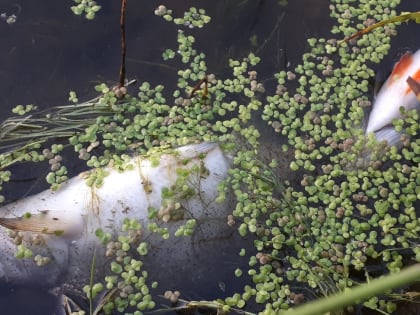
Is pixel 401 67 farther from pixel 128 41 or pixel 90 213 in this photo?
pixel 90 213

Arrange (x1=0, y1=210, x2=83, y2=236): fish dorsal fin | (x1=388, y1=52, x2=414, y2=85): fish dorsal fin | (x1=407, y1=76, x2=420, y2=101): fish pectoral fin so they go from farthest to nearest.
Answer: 1. (x1=388, y1=52, x2=414, y2=85): fish dorsal fin
2. (x1=407, y1=76, x2=420, y2=101): fish pectoral fin
3. (x1=0, y1=210, x2=83, y2=236): fish dorsal fin

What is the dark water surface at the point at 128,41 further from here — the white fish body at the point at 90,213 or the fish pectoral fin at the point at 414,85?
the white fish body at the point at 90,213

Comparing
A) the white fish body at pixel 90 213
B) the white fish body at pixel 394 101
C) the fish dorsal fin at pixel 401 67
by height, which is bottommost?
the white fish body at pixel 90 213

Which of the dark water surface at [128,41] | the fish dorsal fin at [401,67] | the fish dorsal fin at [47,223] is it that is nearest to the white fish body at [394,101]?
the fish dorsal fin at [401,67]

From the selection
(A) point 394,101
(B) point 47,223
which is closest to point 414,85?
(A) point 394,101

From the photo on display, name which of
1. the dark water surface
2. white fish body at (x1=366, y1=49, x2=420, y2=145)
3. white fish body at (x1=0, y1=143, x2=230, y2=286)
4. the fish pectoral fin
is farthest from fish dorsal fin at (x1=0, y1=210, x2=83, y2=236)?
the fish pectoral fin

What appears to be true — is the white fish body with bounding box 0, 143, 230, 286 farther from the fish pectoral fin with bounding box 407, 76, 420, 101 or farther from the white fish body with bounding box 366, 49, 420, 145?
the fish pectoral fin with bounding box 407, 76, 420, 101
